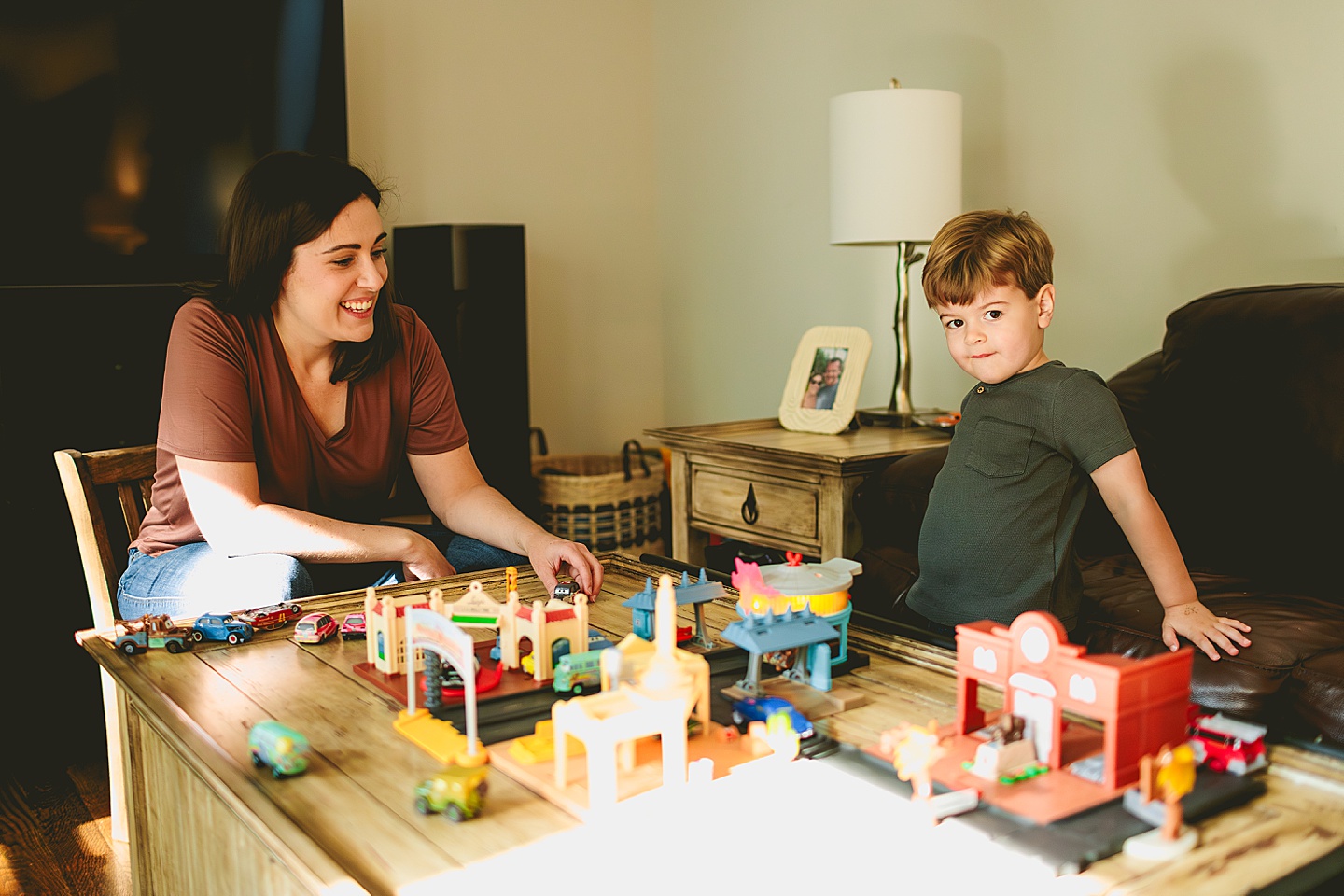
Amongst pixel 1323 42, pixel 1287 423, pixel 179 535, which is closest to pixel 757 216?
pixel 1323 42

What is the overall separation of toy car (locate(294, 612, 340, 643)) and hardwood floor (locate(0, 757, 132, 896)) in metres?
0.72

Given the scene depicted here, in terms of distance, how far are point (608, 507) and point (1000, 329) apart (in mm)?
1782

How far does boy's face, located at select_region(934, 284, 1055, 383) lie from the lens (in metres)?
1.48

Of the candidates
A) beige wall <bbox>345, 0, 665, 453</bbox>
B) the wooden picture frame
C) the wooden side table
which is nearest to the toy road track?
the wooden side table

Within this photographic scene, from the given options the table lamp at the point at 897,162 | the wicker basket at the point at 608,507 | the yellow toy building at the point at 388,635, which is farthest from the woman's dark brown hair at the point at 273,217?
the wicker basket at the point at 608,507

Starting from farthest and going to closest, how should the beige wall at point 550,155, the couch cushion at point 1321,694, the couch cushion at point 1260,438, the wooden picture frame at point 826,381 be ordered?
the beige wall at point 550,155 < the wooden picture frame at point 826,381 < the couch cushion at point 1260,438 < the couch cushion at point 1321,694

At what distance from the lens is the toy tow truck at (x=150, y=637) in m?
1.28

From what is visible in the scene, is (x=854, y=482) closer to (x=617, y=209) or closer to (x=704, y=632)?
(x=704, y=632)

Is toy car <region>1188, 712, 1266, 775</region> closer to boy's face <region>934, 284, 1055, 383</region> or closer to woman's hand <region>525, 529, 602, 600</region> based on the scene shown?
boy's face <region>934, 284, 1055, 383</region>

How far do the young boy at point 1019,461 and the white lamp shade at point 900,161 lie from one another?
920mm

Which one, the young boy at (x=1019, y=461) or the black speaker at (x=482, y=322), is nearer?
the young boy at (x=1019, y=461)

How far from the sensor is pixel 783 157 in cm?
335

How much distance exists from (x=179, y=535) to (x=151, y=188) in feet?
4.24

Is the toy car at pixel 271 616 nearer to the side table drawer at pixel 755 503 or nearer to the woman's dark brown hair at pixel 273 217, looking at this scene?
the woman's dark brown hair at pixel 273 217
